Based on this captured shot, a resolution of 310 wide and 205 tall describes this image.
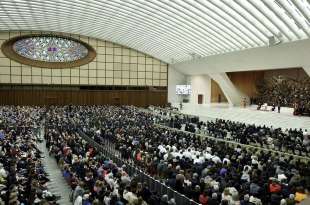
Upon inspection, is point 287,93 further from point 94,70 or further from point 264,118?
point 94,70

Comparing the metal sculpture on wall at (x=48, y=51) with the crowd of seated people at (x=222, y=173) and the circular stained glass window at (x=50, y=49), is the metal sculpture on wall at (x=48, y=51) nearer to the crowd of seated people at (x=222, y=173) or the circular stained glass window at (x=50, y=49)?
the circular stained glass window at (x=50, y=49)

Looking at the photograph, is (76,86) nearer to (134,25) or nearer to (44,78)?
(44,78)

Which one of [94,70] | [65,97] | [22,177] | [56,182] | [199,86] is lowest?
[56,182]

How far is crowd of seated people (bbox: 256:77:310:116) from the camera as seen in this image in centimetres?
3099

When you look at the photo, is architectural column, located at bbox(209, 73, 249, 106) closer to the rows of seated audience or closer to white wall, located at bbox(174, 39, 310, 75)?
white wall, located at bbox(174, 39, 310, 75)

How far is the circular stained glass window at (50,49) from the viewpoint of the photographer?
45375mm

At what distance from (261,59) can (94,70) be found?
25.7 metres

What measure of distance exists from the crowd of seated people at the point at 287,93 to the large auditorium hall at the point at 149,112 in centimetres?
14

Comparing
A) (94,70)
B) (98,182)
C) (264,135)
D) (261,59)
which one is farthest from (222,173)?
(94,70)

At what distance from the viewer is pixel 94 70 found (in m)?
47.8

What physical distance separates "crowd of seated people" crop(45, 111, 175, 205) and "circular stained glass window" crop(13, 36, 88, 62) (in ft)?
106

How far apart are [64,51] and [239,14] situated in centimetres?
2949

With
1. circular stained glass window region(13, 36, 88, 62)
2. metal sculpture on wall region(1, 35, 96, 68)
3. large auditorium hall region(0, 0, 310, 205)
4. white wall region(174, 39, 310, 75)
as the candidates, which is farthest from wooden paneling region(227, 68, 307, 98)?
circular stained glass window region(13, 36, 88, 62)

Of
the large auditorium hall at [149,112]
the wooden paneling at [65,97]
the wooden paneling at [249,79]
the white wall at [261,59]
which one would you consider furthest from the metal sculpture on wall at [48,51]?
the wooden paneling at [249,79]
